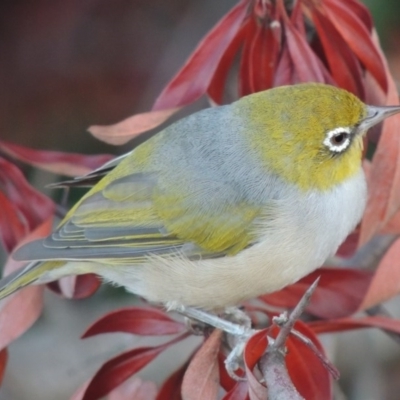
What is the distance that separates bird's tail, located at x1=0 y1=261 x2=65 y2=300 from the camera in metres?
1.89

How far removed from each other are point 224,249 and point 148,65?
5.38 ft

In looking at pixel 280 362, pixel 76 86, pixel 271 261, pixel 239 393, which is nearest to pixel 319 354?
pixel 280 362

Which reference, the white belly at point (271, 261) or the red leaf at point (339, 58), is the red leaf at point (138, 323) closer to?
the white belly at point (271, 261)

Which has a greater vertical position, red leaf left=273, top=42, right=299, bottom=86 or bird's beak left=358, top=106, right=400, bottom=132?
red leaf left=273, top=42, right=299, bottom=86

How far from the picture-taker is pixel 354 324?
1.73m

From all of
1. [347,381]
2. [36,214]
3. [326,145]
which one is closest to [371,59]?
[326,145]

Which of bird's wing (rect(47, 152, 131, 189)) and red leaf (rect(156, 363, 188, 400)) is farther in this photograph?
bird's wing (rect(47, 152, 131, 189))

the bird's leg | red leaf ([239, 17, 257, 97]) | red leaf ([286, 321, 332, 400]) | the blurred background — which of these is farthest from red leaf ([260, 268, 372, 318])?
the blurred background

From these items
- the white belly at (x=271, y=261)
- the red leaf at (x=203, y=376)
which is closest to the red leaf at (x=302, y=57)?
the white belly at (x=271, y=261)

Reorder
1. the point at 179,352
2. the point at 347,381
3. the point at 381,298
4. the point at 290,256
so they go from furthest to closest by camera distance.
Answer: the point at 179,352 < the point at 347,381 < the point at 290,256 < the point at 381,298

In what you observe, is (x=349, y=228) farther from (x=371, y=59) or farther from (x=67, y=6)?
(x=67, y=6)

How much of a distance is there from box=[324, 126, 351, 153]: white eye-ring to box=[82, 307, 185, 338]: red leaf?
537 millimetres

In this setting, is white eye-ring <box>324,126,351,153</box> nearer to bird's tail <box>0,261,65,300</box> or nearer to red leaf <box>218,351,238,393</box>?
red leaf <box>218,351,238,393</box>

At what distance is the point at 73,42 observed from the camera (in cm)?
337
